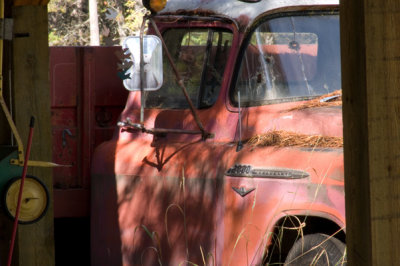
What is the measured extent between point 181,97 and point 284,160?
111cm

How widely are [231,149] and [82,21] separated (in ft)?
77.3

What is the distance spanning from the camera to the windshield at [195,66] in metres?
4.92

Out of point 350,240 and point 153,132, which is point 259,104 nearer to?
point 153,132

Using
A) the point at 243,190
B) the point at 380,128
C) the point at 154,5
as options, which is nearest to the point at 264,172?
the point at 243,190

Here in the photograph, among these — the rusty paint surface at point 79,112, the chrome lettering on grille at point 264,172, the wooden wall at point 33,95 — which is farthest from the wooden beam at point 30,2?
the rusty paint surface at point 79,112

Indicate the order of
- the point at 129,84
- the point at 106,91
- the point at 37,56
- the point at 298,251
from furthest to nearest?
the point at 106,91, the point at 129,84, the point at 298,251, the point at 37,56

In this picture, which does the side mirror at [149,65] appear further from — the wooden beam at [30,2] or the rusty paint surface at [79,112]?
the rusty paint surface at [79,112]

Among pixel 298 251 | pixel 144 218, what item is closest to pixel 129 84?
pixel 144 218

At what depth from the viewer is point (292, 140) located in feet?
14.5

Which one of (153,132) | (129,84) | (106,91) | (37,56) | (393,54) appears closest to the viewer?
(393,54)

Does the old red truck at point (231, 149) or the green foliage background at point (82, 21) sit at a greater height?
the green foliage background at point (82, 21)

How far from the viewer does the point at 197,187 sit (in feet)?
15.1

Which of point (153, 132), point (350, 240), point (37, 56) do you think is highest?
point (37, 56)

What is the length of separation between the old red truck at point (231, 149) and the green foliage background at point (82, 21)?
55.9 feet
